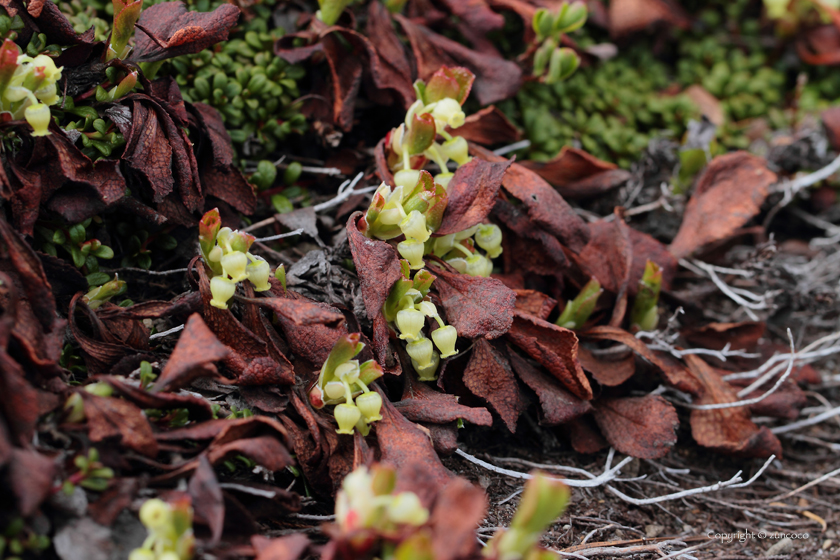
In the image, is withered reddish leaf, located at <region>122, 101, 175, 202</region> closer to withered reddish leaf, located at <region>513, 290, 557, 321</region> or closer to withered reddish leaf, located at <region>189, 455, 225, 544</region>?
withered reddish leaf, located at <region>189, 455, 225, 544</region>

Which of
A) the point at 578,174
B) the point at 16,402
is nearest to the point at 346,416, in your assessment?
the point at 16,402

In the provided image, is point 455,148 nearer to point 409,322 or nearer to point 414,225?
point 414,225

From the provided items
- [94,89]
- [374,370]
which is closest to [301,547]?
[374,370]

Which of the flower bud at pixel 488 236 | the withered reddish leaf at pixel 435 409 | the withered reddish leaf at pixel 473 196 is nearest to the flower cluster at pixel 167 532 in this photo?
the withered reddish leaf at pixel 435 409

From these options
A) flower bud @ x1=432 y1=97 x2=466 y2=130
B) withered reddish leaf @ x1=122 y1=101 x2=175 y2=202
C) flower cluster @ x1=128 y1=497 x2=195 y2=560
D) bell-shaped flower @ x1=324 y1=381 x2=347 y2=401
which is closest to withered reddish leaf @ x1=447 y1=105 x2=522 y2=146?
flower bud @ x1=432 y1=97 x2=466 y2=130

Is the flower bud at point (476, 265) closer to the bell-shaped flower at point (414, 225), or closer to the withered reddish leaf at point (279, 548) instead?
the bell-shaped flower at point (414, 225)
